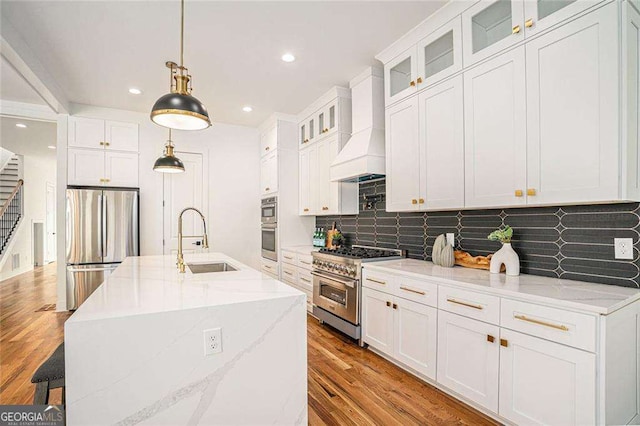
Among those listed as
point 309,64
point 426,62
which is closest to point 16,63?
point 309,64

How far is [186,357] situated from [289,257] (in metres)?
3.17

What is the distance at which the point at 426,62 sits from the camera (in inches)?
107

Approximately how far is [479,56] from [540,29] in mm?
402

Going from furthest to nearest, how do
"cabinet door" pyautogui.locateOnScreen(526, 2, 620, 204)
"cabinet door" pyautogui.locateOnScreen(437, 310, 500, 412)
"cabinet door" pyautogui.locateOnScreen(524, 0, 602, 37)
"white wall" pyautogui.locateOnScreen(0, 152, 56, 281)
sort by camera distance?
1. "white wall" pyautogui.locateOnScreen(0, 152, 56, 281)
2. "cabinet door" pyautogui.locateOnScreen(437, 310, 500, 412)
3. "cabinet door" pyautogui.locateOnScreen(524, 0, 602, 37)
4. "cabinet door" pyautogui.locateOnScreen(526, 2, 620, 204)

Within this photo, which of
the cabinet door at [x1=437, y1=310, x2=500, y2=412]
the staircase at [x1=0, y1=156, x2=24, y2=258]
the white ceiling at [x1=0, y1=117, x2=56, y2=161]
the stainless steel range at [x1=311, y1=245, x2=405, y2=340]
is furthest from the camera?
the staircase at [x1=0, y1=156, x2=24, y2=258]

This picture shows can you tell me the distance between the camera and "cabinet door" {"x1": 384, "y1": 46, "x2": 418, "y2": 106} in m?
2.82

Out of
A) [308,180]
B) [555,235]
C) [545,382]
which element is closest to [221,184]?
[308,180]

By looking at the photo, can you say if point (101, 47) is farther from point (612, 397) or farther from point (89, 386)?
point (612, 397)

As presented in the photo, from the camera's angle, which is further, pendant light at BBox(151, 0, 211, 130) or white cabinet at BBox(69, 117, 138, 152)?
white cabinet at BBox(69, 117, 138, 152)

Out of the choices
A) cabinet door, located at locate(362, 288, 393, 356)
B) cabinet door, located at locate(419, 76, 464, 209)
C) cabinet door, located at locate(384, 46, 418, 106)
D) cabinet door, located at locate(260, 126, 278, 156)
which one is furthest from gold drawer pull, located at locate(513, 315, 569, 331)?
cabinet door, located at locate(260, 126, 278, 156)

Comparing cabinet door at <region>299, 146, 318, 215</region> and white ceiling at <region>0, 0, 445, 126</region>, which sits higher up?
white ceiling at <region>0, 0, 445, 126</region>

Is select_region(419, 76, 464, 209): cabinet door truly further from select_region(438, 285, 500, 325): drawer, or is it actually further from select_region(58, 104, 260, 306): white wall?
select_region(58, 104, 260, 306): white wall

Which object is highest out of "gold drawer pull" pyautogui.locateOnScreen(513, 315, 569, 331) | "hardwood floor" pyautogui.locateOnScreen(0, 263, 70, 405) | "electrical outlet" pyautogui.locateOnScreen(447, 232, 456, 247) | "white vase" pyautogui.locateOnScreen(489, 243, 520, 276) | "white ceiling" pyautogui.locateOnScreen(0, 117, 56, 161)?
"white ceiling" pyautogui.locateOnScreen(0, 117, 56, 161)

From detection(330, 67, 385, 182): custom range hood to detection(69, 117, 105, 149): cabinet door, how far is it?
11.3 feet
